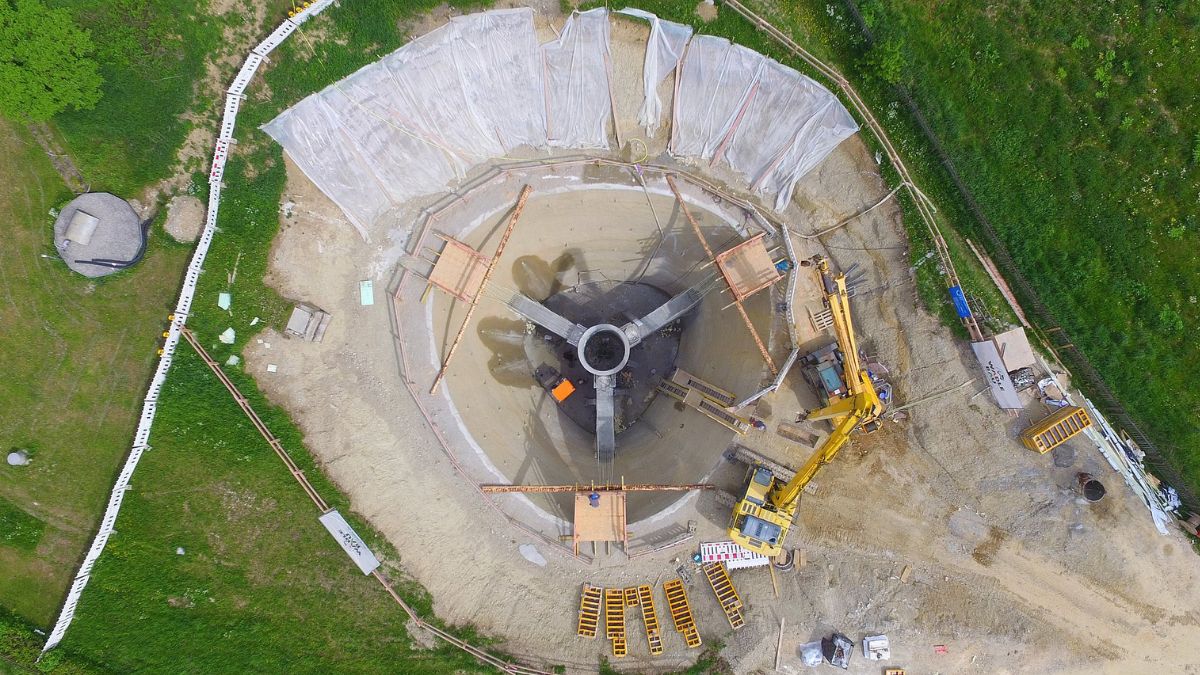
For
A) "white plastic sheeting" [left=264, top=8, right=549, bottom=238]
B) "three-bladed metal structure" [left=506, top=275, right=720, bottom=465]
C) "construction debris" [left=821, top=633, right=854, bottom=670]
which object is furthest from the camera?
"three-bladed metal structure" [left=506, top=275, right=720, bottom=465]

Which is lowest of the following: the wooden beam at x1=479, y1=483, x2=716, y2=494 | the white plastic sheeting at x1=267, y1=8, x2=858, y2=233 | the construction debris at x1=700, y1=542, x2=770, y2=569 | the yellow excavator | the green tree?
the construction debris at x1=700, y1=542, x2=770, y2=569

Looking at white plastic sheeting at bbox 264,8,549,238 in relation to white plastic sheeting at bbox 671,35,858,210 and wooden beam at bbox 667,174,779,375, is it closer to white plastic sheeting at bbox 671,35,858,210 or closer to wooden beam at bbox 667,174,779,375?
wooden beam at bbox 667,174,779,375

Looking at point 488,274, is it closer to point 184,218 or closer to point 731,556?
point 184,218

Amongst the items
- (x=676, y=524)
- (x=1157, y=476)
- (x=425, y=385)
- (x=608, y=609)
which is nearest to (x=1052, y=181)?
(x=1157, y=476)

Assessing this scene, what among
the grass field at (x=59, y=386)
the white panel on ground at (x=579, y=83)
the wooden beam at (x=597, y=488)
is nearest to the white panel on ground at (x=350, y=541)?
the wooden beam at (x=597, y=488)

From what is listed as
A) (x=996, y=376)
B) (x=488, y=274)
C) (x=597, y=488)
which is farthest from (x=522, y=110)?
(x=996, y=376)

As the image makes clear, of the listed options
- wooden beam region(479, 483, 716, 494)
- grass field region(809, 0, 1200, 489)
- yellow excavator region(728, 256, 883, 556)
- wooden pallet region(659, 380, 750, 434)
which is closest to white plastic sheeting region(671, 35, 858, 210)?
grass field region(809, 0, 1200, 489)
